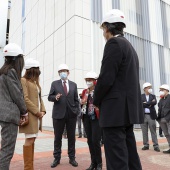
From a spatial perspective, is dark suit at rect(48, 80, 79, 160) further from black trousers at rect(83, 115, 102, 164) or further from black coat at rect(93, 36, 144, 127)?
black coat at rect(93, 36, 144, 127)

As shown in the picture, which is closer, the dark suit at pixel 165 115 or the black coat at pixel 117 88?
the black coat at pixel 117 88

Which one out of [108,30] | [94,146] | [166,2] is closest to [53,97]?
[94,146]

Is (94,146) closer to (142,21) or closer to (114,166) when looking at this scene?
(114,166)

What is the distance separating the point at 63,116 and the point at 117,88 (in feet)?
8.17

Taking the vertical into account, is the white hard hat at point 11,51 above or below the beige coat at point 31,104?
above

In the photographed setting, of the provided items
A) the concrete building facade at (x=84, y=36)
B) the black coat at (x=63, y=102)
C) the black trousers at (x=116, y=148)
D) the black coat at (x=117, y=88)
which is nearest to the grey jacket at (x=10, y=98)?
the black coat at (x=117, y=88)

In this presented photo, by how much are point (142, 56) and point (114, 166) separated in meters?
13.1

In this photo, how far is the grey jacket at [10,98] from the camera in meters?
2.84

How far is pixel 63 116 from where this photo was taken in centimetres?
458

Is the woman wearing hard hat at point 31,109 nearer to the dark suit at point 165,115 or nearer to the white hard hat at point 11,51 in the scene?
the white hard hat at point 11,51

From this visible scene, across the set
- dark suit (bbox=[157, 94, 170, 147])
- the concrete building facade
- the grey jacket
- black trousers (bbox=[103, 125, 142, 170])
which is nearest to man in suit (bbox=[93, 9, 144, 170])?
black trousers (bbox=[103, 125, 142, 170])

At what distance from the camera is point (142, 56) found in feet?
47.5

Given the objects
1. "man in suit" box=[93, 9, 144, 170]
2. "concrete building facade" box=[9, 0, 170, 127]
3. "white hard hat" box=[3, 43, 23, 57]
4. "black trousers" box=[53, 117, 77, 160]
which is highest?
"concrete building facade" box=[9, 0, 170, 127]

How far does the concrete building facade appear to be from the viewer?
11.8m
